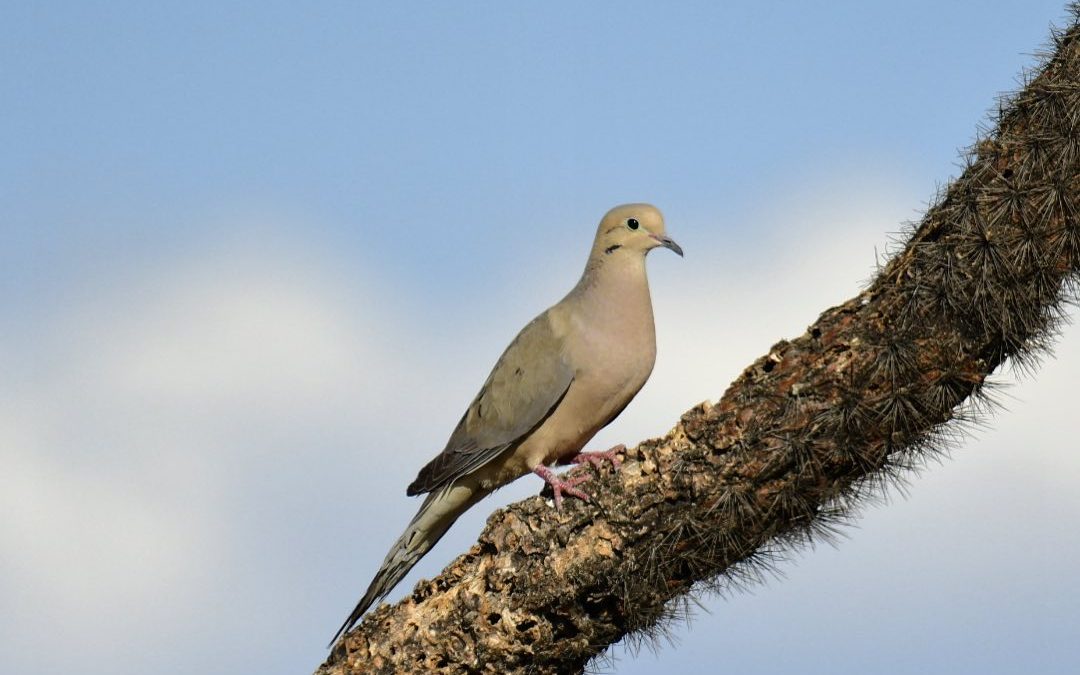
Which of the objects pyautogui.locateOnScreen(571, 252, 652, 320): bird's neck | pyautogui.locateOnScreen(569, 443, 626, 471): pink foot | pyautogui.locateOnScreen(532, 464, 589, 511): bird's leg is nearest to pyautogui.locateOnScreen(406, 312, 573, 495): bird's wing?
pyautogui.locateOnScreen(571, 252, 652, 320): bird's neck

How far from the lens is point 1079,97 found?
14.6ft

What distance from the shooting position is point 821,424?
452 centimetres

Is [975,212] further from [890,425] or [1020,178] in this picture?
[890,425]

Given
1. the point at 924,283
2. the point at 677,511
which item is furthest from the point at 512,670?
the point at 924,283

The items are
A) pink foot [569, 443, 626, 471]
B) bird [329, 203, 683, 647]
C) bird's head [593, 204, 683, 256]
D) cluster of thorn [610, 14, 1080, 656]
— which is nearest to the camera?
cluster of thorn [610, 14, 1080, 656]

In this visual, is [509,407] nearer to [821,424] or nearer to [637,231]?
[637,231]

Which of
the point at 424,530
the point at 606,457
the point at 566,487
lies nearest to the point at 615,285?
the point at 606,457

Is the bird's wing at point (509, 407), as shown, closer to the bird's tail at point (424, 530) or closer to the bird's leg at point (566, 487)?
the bird's tail at point (424, 530)

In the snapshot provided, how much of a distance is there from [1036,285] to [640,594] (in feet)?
6.60

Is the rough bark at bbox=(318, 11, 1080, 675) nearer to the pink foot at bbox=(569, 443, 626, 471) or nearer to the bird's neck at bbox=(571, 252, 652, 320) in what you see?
the pink foot at bbox=(569, 443, 626, 471)

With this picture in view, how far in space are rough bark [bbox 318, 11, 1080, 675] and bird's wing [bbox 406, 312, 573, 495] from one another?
881 millimetres

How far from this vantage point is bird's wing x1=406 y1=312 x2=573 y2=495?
6035 mm

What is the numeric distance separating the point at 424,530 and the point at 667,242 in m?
2.01

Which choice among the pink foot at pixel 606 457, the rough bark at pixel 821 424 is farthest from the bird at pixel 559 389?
the rough bark at pixel 821 424
